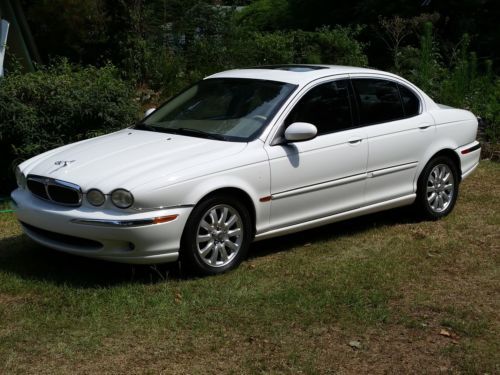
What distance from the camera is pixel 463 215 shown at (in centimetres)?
809

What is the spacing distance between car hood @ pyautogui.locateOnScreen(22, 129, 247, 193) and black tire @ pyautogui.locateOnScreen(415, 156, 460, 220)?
227 centimetres

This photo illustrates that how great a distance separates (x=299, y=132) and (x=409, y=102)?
1.77 metres

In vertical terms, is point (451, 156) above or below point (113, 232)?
below

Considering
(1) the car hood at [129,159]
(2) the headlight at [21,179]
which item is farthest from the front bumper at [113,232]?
(2) the headlight at [21,179]

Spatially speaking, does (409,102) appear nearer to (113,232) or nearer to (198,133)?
(198,133)

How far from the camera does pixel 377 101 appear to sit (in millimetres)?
7289

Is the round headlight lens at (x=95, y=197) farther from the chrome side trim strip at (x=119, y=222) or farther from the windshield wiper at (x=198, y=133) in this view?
the windshield wiper at (x=198, y=133)

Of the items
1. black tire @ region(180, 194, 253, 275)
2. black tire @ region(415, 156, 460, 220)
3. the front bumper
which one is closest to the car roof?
black tire @ region(415, 156, 460, 220)

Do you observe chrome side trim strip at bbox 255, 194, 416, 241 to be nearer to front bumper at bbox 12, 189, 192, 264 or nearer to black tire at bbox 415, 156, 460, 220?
black tire at bbox 415, 156, 460, 220

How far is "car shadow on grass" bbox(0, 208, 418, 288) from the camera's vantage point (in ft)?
19.4

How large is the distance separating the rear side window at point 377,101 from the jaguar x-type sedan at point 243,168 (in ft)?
0.04

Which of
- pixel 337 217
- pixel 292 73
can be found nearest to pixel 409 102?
pixel 292 73

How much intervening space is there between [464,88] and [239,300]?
7.22 meters

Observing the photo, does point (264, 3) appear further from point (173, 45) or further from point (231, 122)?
point (231, 122)
